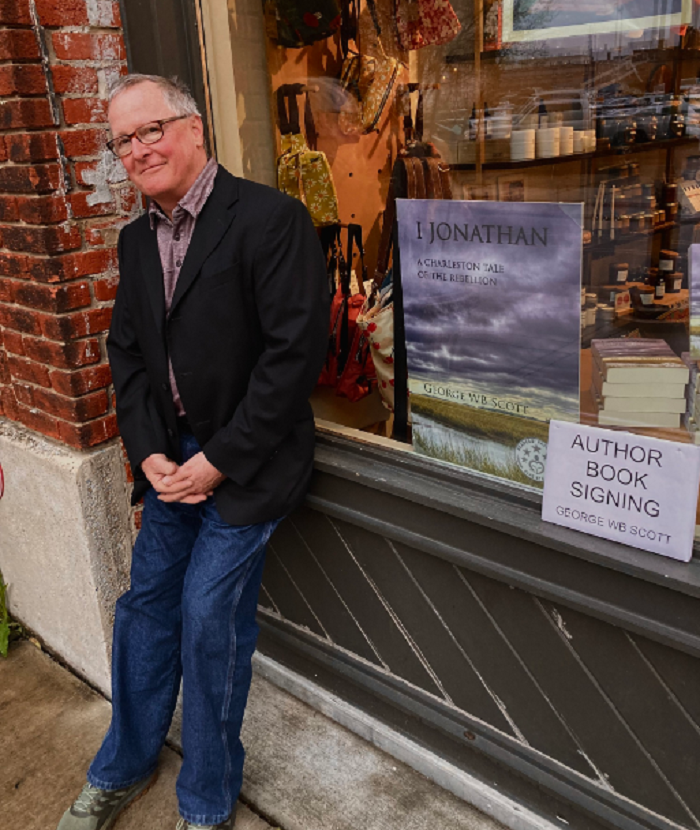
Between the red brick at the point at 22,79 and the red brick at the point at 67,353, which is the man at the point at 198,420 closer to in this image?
the red brick at the point at 67,353

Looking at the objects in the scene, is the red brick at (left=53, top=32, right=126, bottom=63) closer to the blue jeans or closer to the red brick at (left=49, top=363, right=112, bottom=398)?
the red brick at (left=49, top=363, right=112, bottom=398)

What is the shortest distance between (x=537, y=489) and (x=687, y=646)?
1.63 feet

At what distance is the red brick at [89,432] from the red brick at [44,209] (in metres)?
0.66

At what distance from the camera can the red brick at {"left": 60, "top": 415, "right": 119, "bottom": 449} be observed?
246 centimetres

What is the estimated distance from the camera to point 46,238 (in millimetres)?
2262

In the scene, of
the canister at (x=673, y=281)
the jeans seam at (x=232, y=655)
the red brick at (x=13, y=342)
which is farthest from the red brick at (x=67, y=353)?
the canister at (x=673, y=281)

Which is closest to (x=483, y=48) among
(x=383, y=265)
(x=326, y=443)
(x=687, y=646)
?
(x=383, y=265)

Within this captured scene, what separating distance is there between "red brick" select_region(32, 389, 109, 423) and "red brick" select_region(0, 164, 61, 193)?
2.16 ft

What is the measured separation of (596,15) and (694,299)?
58.1 inches

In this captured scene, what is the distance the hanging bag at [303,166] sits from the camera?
9.16 ft

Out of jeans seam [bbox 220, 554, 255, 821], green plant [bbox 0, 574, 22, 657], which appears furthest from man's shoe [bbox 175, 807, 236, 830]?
green plant [bbox 0, 574, 22, 657]

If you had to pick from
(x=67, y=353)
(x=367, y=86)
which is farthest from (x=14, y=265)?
(x=367, y=86)

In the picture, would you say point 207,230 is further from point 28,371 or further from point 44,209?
point 28,371

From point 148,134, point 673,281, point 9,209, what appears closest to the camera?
point 148,134
